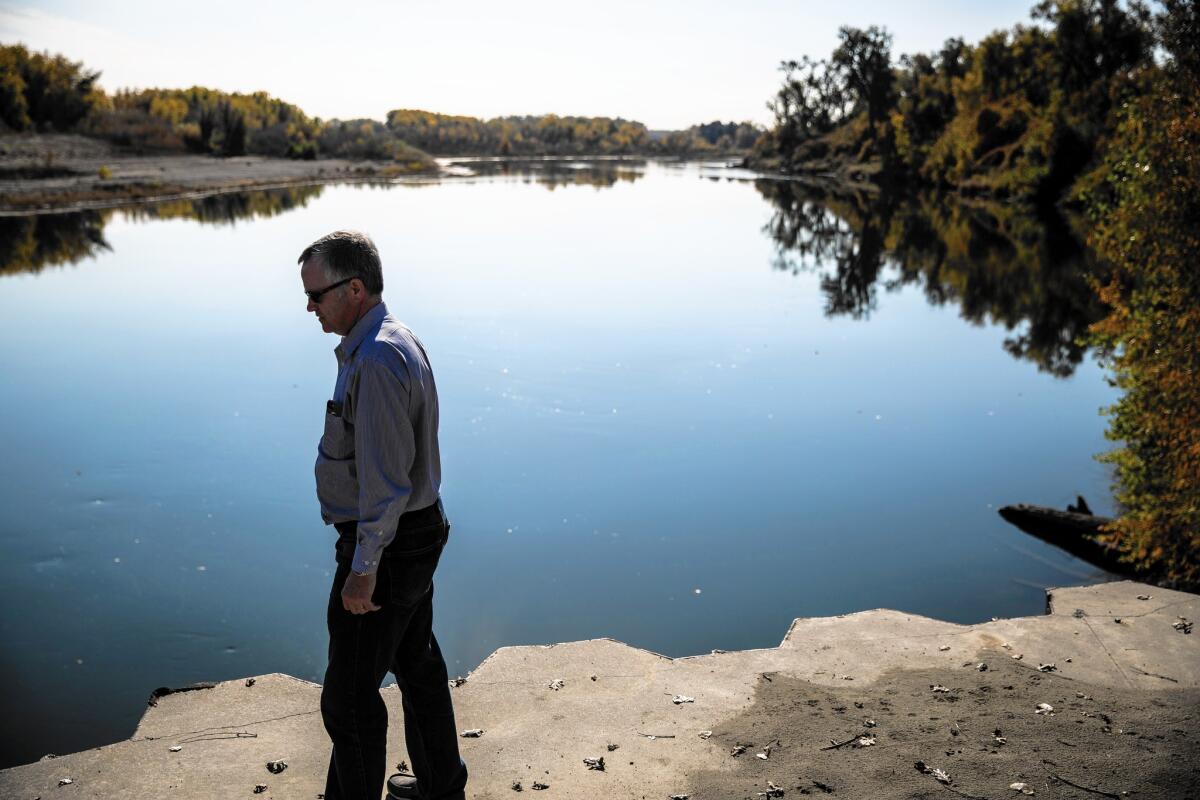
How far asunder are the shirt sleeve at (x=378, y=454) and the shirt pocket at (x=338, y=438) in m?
0.13

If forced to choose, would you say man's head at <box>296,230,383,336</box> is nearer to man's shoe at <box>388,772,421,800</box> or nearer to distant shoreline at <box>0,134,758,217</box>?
man's shoe at <box>388,772,421,800</box>

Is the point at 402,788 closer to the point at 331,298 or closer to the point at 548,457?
the point at 331,298

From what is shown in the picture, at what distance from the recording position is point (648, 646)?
7910 mm

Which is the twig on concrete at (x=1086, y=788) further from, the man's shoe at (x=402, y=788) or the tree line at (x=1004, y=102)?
the tree line at (x=1004, y=102)

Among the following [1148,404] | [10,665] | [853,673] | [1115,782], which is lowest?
[10,665]

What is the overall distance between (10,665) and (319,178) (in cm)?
6621

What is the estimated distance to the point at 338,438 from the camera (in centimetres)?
371

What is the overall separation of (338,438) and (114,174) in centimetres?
6317

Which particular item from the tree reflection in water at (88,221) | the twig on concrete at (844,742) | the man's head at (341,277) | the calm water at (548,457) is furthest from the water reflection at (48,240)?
the twig on concrete at (844,742)

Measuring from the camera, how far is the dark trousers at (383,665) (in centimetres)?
369

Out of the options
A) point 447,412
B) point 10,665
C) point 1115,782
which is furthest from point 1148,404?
point 10,665

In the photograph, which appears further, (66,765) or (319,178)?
(319,178)

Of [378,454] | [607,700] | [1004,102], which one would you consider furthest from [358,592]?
[1004,102]

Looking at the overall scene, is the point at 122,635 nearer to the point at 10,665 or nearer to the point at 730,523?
the point at 10,665
